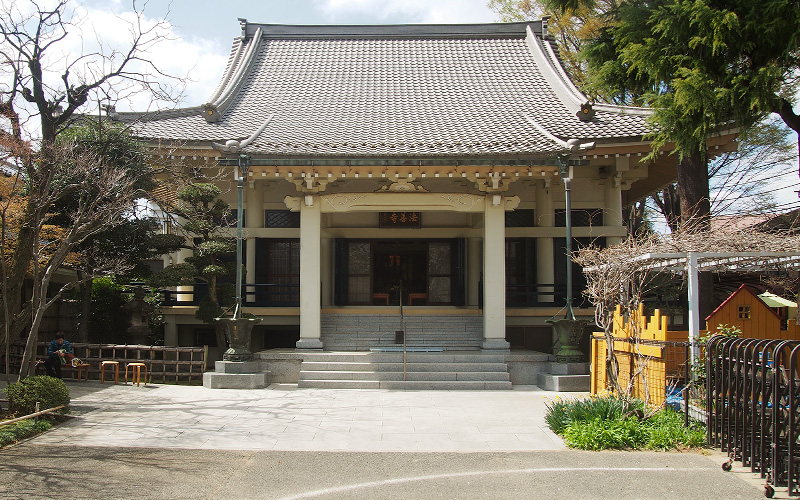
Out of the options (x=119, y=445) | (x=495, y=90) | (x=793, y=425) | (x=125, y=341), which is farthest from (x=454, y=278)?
(x=793, y=425)

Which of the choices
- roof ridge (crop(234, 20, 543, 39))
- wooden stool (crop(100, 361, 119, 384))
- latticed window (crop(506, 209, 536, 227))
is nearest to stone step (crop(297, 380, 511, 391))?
wooden stool (crop(100, 361, 119, 384))

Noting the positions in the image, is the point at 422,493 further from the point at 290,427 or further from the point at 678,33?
the point at 678,33

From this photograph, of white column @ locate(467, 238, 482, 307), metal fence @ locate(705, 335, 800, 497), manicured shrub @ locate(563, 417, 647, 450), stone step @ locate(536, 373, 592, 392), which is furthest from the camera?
white column @ locate(467, 238, 482, 307)

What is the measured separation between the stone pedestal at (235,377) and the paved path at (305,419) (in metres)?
0.25

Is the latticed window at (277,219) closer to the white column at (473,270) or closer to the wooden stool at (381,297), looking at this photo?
the wooden stool at (381,297)

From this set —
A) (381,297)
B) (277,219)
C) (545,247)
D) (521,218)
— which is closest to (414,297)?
(381,297)

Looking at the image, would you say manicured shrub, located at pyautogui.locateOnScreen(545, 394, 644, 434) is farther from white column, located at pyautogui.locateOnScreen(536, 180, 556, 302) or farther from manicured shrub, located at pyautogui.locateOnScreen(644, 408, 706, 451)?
white column, located at pyautogui.locateOnScreen(536, 180, 556, 302)

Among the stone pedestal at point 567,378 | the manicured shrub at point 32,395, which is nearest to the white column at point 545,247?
the stone pedestal at point 567,378

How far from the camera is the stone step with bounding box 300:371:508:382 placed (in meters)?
12.7

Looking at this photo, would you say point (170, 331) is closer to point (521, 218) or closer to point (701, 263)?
point (521, 218)

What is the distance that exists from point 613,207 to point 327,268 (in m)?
7.71

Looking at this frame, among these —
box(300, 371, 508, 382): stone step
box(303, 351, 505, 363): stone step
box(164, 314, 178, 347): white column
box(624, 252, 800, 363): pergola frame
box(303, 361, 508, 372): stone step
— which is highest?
box(624, 252, 800, 363): pergola frame

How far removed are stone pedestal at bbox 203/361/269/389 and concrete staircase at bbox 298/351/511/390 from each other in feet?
2.74

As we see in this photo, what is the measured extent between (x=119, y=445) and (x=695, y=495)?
20.7 ft
